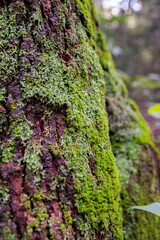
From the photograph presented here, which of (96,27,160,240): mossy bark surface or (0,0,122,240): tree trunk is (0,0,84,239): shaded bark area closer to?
(0,0,122,240): tree trunk

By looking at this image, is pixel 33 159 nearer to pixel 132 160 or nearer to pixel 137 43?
pixel 132 160

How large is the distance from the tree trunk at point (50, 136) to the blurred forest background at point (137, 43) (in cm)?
602

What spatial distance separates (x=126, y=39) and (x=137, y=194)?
10360 mm

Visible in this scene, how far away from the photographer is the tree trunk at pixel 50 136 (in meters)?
1.11

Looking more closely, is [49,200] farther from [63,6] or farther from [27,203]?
[63,6]

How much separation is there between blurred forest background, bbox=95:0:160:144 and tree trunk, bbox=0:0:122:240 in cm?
602

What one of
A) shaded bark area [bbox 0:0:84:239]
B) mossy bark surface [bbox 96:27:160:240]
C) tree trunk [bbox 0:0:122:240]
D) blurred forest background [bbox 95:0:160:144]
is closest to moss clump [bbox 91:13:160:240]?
mossy bark surface [bbox 96:27:160:240]

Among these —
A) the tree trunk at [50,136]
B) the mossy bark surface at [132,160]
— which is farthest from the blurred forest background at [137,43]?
the tree trunk at [50,136]

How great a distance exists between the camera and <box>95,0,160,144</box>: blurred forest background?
26.1ft

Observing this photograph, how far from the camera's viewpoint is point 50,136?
4.20 feet

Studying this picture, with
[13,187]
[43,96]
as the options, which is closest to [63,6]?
[43,96]

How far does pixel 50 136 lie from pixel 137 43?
36.7ft

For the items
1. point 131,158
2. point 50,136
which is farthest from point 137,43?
point 50,136

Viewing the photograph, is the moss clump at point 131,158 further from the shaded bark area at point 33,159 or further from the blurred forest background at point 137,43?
the blurred forest background at point 137,43
